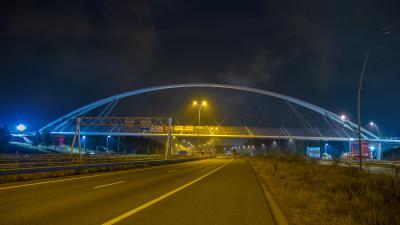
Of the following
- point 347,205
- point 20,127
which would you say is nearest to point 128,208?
point 347,205

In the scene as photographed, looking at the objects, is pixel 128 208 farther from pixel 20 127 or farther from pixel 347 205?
pixel 20 127

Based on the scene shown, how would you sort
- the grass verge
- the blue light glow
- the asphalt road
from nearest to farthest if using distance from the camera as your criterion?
1. the grass verge
2. the asphalt road
3. the blue light glow

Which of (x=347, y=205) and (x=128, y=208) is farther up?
(x=347, y=205)

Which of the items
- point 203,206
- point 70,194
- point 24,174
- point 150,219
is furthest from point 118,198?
point 24,174

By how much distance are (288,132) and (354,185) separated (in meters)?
101

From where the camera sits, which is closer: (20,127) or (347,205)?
(347,205)

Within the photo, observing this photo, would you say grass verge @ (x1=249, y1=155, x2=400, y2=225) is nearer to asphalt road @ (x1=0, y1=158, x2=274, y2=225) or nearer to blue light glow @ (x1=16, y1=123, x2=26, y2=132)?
asphalt road @ (x1=0, y1=158, x2=274, y2=225)

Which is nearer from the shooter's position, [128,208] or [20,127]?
[128,208]

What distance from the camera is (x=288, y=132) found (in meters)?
114

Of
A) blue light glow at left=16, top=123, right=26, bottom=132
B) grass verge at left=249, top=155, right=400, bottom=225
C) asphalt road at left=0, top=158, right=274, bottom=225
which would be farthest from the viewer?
blue light glow at left=16, top=123, right=26, bottom=132

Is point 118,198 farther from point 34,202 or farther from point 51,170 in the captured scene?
point 51,170

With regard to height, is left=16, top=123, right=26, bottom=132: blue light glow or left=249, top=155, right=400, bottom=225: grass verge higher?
left=16, top=123, right=26, bottom=132: blue light glow

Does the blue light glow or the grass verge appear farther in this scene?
the blue light glow

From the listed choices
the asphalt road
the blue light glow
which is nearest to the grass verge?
the asphalt road
